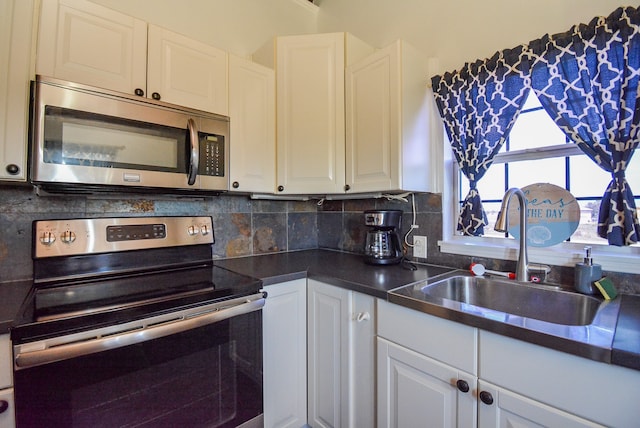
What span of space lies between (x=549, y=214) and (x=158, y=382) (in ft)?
5.49

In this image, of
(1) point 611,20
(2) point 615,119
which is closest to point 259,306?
(2) point 615,119

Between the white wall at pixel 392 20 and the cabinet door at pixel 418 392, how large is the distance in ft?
4.69

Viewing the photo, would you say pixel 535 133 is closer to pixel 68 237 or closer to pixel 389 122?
pixel 389 122

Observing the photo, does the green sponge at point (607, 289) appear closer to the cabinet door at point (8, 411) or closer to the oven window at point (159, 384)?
the oven window at point (159, 384)

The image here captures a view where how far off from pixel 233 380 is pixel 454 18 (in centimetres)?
202

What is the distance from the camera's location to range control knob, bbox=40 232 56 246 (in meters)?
1.25

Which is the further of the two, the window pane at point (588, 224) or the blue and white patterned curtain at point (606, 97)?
the window pane at point (588, 224)

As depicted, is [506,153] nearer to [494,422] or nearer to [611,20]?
[611,20]

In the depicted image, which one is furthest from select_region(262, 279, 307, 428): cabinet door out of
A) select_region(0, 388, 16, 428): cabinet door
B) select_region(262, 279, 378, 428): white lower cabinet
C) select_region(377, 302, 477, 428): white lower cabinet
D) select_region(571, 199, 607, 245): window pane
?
select_region(571, 199, 607, 245): window pane

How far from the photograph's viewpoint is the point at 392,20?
1.89 meters

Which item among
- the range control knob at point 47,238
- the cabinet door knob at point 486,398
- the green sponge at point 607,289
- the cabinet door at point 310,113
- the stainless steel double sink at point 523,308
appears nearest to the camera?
the stainless steel double sink at point 523,308

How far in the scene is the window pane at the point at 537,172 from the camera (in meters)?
1.35

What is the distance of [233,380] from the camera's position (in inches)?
46.6

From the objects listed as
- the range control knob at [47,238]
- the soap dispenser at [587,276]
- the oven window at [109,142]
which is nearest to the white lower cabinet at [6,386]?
the range control knob at [47,238]
